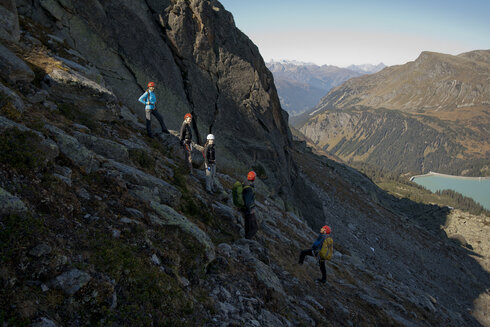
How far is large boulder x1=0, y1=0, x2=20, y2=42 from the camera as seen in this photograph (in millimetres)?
13562

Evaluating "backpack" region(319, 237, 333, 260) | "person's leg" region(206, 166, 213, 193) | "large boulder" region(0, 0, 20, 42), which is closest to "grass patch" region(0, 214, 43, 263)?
"person's leg" region(206, 166, 213, 193)

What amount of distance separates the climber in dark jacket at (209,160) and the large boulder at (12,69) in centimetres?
816

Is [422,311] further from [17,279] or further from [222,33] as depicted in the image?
[222,33]

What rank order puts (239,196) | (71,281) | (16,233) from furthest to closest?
(239,196) < (71,281) < (16,233)

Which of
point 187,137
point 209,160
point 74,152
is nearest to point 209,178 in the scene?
point 209,160

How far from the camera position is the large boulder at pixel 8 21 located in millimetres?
13562

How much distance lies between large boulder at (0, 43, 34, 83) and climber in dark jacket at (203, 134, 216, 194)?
26.8ft

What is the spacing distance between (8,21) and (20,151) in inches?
470

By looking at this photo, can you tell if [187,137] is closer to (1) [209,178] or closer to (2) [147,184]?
(1) [209,178]

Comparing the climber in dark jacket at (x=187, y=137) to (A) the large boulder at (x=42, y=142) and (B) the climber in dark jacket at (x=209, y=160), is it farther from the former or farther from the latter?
(A) the large boulder at (x=42, y=142)

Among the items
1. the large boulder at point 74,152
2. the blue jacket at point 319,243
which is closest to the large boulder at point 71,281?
the large boulder at point 74,152

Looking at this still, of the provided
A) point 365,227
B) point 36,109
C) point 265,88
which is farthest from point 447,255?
A: point 36,109

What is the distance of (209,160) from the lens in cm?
1409

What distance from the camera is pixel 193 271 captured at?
8086 mm
